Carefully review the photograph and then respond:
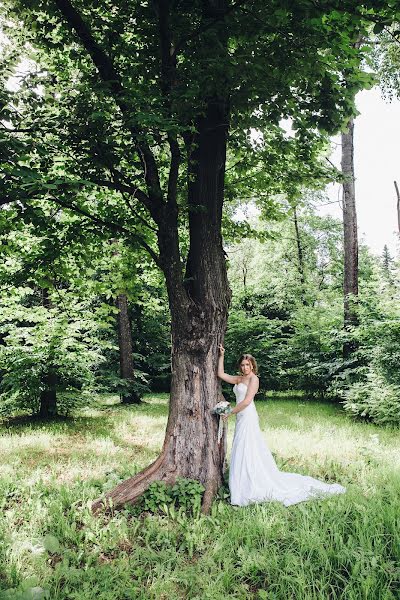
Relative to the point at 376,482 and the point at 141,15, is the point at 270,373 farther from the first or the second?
the point at 141,15

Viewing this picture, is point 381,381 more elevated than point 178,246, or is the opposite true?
point 178,246

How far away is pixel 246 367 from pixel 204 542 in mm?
2705

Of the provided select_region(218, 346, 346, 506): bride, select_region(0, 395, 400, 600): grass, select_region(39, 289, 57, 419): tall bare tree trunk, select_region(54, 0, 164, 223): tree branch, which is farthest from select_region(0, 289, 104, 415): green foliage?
select_region(54, 0, 164, 223): tree branch

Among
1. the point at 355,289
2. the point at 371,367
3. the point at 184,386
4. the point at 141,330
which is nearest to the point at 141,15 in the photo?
the point at 184,386

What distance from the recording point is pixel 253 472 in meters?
5.87

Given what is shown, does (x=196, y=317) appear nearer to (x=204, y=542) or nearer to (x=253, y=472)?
(x=253, y=472)

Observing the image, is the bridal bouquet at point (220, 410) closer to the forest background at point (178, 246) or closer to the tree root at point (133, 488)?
the forest background at point (178, 246)

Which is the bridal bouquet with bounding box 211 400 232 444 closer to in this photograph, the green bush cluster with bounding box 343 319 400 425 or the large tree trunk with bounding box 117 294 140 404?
the green bush cluster with bounding box 343 319 400 425

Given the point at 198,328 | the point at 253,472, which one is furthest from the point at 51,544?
the point at 198,328

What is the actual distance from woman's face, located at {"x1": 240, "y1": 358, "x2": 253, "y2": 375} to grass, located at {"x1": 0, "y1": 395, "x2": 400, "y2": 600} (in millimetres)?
1751

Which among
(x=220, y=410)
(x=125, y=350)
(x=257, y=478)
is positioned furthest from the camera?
(x=125, y=350)

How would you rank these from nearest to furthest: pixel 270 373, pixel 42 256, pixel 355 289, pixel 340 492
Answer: pixel 340 492 < pixel 42 256 < pixel 355 289 < pixel 270 373

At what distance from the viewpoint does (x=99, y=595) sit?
12.3 feet

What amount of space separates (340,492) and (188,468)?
Answer: 6.57 ft
